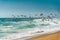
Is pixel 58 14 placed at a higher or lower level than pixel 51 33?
higher

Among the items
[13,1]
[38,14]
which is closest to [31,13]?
[38,14]

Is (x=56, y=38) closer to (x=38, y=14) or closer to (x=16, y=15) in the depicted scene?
(x=38, y=14)

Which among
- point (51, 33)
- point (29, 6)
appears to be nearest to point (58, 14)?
point (51, 33)

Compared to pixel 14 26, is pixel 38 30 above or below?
below

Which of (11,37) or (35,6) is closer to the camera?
(11,37)

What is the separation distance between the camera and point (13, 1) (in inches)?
82.3

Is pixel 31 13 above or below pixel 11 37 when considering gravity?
above

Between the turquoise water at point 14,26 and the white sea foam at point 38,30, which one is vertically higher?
the turquoise water at point 14,26

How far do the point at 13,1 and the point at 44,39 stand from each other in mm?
761

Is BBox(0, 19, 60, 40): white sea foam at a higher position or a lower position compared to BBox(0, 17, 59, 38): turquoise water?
lower

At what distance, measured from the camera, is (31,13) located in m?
2.17

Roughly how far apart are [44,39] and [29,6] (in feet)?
1.87

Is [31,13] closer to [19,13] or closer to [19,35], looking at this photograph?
[19,13]

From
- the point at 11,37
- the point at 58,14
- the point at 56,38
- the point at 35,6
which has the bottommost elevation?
the point at 56,38
